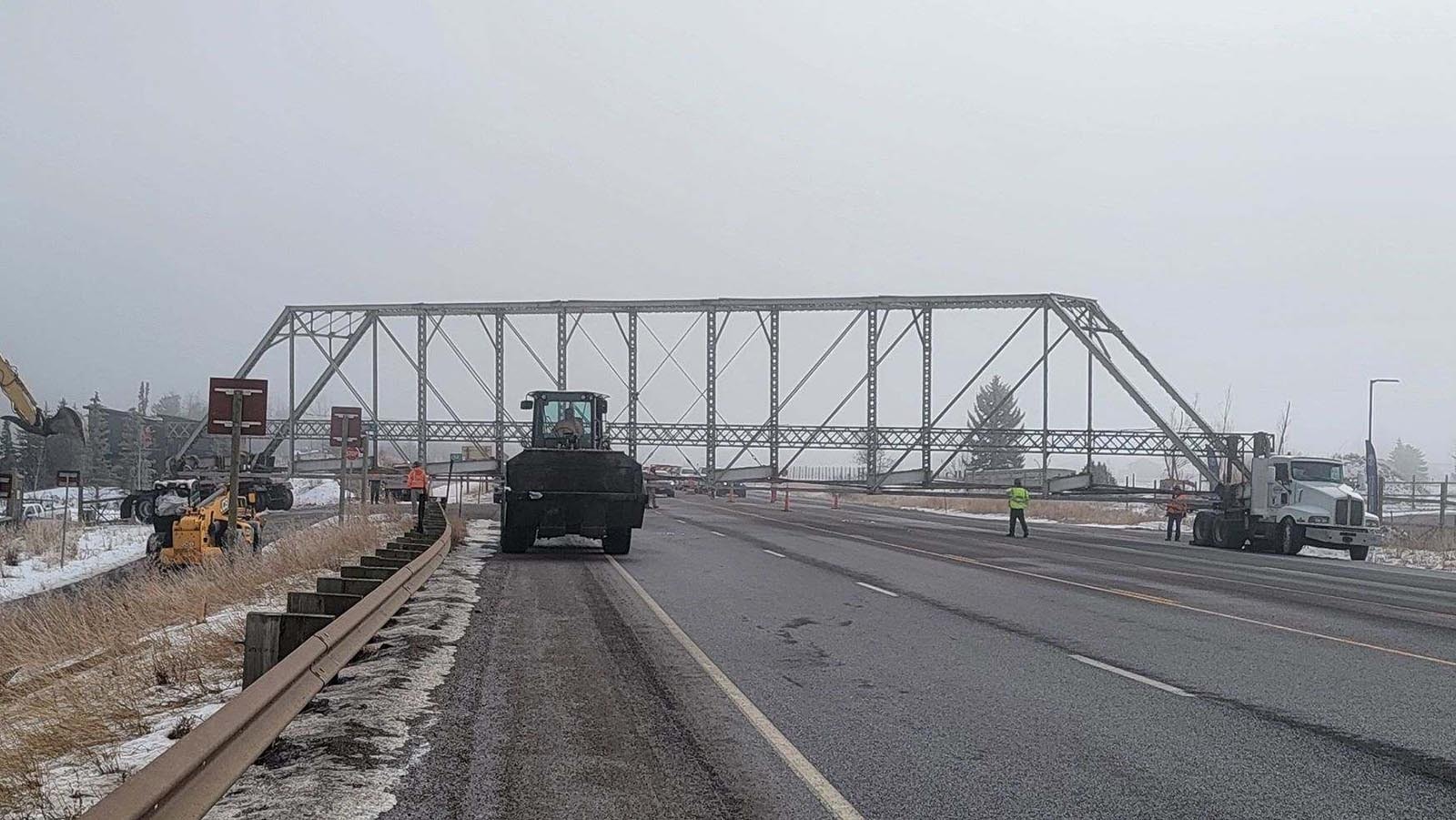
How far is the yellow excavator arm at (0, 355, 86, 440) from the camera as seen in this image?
3925cm

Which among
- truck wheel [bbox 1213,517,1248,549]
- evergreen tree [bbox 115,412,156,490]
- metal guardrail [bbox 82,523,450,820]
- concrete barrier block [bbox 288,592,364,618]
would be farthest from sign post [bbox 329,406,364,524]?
evergreen tree [bbox 115,412,156,490]

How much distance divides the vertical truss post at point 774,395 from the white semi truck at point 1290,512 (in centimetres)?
1870

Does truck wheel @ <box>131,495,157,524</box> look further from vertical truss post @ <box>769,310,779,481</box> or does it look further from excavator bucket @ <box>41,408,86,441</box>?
vertical truss post @ <box>769,310,779,481</box>

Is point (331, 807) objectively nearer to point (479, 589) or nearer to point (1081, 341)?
point (479, 589)

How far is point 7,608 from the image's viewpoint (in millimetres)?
19734

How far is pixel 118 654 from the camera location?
11.6 meters

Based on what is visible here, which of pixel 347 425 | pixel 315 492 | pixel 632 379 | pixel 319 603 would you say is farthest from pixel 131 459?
pixel 319 603

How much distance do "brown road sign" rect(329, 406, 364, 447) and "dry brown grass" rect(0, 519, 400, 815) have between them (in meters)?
8.74

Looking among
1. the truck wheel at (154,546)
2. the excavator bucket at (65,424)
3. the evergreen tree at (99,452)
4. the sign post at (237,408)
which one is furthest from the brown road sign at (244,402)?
the evergreen tree at (99,452)

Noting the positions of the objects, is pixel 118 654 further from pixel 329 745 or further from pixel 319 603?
pixel 329 745

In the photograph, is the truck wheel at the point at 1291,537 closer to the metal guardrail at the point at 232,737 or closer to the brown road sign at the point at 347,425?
the brown road sign at the point at 347,425

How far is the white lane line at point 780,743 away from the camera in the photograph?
261 inches

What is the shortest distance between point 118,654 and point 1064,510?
6349 cm

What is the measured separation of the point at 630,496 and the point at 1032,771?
18.6 meters
